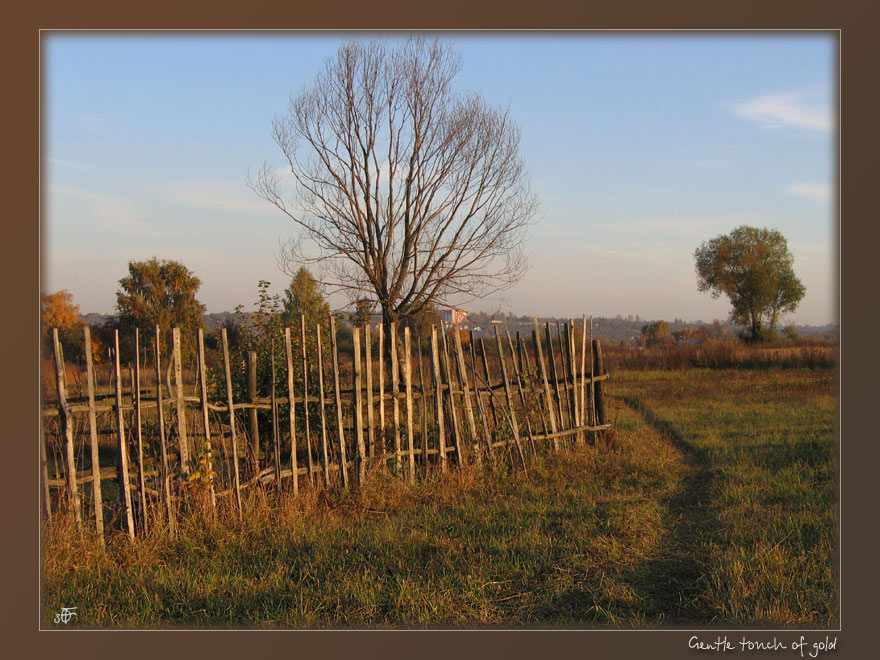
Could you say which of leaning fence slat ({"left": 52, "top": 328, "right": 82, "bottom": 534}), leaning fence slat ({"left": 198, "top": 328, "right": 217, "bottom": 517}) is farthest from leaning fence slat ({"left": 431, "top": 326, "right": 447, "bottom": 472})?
leaning fence slat ({"left": 52, "top": 328, "right": 82, "bottom": 534})

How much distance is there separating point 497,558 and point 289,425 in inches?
98.9

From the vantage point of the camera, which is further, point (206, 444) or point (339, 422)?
point (339, 422)

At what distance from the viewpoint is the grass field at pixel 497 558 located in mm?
4180

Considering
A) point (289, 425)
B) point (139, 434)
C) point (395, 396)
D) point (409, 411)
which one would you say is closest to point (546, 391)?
point (409, 411)

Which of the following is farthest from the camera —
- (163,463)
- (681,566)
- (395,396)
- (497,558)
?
(395,396)

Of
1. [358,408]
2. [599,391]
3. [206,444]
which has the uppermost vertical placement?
[358,408]

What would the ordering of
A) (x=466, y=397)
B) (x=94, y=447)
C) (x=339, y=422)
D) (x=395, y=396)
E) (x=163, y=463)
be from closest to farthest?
(x=94, y=447)
(x=163, y=463)
(x=339, y=422)
(x=395, y=396)
(x=466, y=397)

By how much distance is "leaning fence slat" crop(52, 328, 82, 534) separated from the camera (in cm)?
482

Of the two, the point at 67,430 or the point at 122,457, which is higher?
the point at 67,430

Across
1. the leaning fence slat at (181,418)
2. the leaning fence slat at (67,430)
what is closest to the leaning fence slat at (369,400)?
the leaning fence slat at (181,418)

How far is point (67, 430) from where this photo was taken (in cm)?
486

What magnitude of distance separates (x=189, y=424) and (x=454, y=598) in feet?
11.5

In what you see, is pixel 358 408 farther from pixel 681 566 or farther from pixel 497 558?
pixel 681 566

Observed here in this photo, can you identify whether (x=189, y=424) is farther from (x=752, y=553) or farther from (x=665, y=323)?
(x=665, y=323)
